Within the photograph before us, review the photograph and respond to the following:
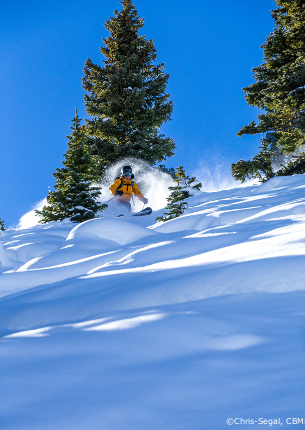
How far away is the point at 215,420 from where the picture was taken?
65 cm

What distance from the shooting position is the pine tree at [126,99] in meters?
15.6

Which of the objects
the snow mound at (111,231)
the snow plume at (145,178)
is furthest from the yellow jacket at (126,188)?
the snow mound at (111,231)

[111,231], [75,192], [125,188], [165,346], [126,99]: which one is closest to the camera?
[165,346]

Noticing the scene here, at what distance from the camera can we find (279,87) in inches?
455

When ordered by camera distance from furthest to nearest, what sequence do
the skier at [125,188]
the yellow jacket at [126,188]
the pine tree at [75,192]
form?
the yellow jacket at [126,188] → the skier at [125,188] → the pine tree at [75,192]

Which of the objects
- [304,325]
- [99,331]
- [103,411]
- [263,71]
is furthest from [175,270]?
[263,71]

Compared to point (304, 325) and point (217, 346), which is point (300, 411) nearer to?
point (217, 346)

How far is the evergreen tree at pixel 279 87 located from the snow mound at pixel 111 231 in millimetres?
10249

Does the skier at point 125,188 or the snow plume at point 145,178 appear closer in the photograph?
the skier at point 125,188

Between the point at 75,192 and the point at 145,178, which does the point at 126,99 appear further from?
the point at 75,192

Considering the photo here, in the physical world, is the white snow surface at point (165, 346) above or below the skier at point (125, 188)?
below

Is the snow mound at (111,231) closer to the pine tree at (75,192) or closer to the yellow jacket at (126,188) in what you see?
the pine tree at (75,192)

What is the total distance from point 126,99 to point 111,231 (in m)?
13.3

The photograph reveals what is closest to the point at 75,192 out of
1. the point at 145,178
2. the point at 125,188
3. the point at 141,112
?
the point at 125,188
